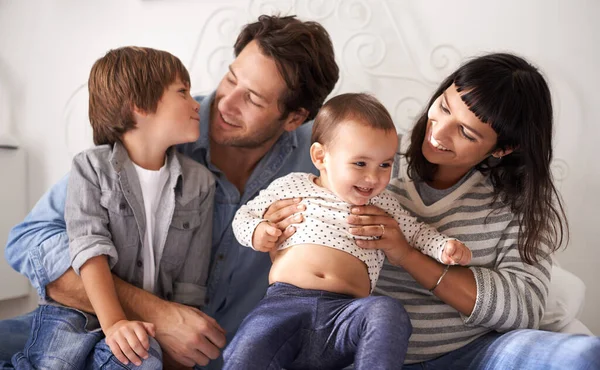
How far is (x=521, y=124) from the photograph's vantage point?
1.72 metres

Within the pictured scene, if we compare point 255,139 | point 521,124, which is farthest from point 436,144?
point 255,139

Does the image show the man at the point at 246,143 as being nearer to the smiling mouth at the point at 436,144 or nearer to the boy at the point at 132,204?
the boy at the point at 132,204

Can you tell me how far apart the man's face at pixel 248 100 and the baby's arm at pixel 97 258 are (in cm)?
48

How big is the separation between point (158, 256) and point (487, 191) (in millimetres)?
1010

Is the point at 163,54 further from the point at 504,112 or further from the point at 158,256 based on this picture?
the point at 504,112

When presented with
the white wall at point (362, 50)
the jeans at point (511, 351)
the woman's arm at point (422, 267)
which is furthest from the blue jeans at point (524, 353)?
the white wall at point (362, 50)

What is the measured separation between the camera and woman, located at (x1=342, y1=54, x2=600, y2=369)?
1694mm

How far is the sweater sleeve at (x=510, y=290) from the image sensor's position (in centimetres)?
171

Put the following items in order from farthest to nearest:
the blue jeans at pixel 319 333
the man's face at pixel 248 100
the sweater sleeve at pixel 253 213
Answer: the man's face at pixel 248 100 < the sweater sleeve at pixel 253 213 < the blue jeans at pixel 319 333

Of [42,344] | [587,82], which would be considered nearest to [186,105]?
[42,344]

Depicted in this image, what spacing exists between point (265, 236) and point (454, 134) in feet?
1.96

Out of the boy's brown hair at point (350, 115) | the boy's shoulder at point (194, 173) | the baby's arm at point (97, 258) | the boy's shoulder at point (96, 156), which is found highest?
the boy's brown hair at point (350, 115)

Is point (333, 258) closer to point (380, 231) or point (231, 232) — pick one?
point (380, 231)

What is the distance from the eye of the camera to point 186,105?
72.5 inches
